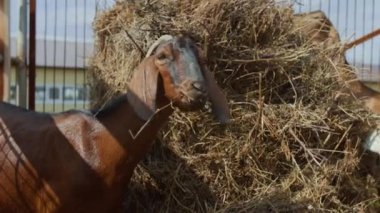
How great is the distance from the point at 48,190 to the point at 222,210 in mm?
1204

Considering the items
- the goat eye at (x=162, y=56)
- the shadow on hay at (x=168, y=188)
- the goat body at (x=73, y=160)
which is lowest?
the shadow on hay at (x=168, y=188)

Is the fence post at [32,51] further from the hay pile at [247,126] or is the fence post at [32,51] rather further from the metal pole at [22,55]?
the hay pile at [247,126]

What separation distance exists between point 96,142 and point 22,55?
1.72 meters

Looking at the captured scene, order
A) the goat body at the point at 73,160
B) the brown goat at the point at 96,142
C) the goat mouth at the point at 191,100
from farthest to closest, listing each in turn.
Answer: the goat body at the point at 73,160 → the brown goat at the point at 96,142 → the goat mouth at the point at 191,100

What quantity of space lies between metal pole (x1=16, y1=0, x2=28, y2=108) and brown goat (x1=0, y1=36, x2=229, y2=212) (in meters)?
1.29

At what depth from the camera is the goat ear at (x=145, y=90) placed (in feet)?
11.9

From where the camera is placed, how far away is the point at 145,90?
12.0 ft

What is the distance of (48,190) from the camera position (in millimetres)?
3783

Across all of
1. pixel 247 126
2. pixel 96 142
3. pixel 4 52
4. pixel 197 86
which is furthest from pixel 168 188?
pixel 4 52

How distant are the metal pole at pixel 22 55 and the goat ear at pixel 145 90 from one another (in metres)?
1.81

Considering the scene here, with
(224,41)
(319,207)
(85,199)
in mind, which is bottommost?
(319,207)

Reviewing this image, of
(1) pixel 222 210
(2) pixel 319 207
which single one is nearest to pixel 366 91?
(2) pixel 319 207

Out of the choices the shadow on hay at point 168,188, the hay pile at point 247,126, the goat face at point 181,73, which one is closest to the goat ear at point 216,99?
the goat face at point 181,73

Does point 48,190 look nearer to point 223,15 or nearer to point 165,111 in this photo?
point 165,111
